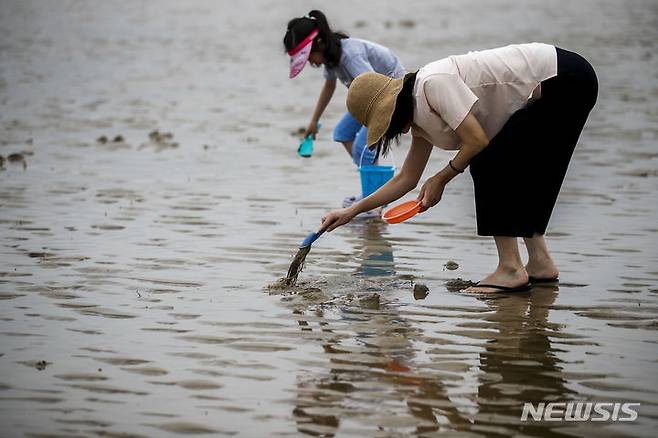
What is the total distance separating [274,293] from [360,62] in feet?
6.78

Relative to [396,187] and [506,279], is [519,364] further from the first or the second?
[396,187]

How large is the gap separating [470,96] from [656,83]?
9.50 meters

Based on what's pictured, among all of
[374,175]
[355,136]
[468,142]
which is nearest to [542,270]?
[468,142]

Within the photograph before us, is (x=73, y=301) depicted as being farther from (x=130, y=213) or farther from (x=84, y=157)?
(x=84, y=157)

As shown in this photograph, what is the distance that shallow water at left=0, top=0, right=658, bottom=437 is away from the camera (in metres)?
4.03

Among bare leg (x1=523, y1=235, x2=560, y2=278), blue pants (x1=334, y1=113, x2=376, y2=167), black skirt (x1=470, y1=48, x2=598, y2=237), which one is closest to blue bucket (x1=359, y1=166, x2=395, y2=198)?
blue pants (x1=334, y1=113, x2=376, y2=167)

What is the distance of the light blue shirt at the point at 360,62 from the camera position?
6.97 m

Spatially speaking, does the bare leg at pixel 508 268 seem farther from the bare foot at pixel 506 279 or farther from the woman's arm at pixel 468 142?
the woman's arm at pixel 468 142

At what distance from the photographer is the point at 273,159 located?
31.1ft

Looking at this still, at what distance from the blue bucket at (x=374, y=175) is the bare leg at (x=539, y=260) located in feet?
5.22

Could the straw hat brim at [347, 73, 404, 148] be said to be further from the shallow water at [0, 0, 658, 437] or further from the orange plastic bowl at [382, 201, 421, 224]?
the shallow water at [0, 0, 658, 437]

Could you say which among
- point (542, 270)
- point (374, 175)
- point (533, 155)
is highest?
point (533, 155)

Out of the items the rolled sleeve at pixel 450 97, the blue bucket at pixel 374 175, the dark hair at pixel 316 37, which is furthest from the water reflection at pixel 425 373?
the dark hair at pixel 316 37

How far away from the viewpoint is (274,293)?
18.0 ft
